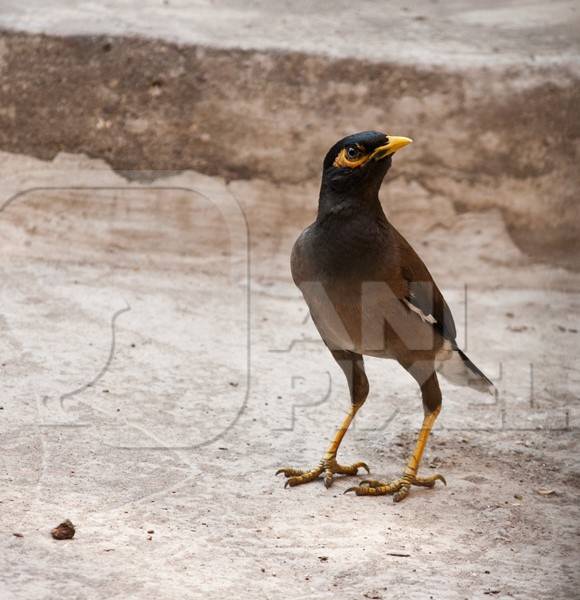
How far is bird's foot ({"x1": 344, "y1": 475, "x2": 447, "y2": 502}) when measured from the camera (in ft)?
13.0

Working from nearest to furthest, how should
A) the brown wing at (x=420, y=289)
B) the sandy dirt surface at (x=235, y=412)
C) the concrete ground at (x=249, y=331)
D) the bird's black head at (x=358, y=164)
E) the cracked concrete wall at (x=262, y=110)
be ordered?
the sandy dirt surface at (x=235, y=412), the concrete ground at (x=249, y=331), the bird's black head at (x=358, y=164), the brown wing at (x=420, y=289), the cracked concrete wall at (x=262, y=110)

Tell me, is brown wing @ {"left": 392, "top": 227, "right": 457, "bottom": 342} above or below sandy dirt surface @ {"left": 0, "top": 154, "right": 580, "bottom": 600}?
above

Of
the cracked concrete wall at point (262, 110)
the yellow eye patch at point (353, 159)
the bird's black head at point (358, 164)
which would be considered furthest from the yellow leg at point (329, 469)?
the cracked concrete wall at point (262, 110)

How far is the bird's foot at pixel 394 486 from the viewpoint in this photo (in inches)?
156

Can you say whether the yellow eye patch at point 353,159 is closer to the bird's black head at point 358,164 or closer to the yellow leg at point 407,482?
the bird's black head at point 358,164

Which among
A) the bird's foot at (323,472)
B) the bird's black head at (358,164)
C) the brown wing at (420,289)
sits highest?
the bird's black head at (358,164)

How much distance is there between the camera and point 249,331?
5.62 meters

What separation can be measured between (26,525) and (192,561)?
1.81 feet

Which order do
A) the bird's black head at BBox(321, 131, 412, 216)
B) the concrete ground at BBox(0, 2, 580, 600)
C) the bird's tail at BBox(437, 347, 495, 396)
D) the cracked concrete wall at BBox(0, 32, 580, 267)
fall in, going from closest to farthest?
the concrete ground at BBox(0, 2, 580, 600)
the bird's black head at BBox(321, 131, 412, 216)
the bird's tail at BBox(437, 347, 495, 396)
the cracked concrete wall at BBox(0, 32, 580, 267)

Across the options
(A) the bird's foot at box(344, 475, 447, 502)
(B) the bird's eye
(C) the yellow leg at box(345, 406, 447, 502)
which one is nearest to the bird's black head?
(B) the bird's eye

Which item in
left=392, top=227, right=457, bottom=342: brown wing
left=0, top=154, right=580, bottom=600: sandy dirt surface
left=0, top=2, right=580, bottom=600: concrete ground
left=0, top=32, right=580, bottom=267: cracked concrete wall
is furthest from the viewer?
left=0, top=32, right=580, bottom=267: cracked concrete wall

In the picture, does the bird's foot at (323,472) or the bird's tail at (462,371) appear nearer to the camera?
the bird's foot at (323,472)

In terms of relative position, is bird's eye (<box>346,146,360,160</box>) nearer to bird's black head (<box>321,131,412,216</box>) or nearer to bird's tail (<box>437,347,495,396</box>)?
bird's black head (<box>321,131,412,216</box>)

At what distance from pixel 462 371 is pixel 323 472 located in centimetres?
72
